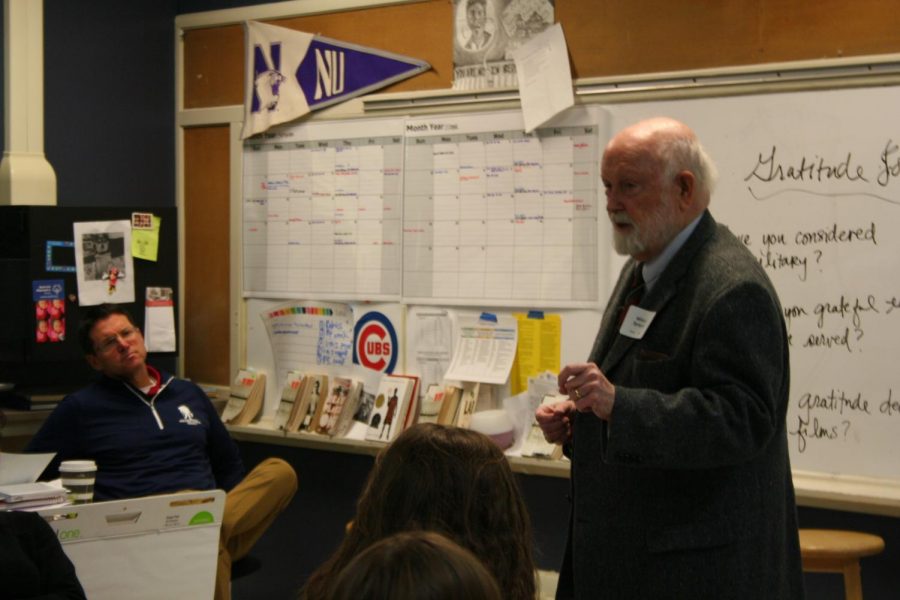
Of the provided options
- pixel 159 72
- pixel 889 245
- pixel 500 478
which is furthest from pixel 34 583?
pixel 159 72

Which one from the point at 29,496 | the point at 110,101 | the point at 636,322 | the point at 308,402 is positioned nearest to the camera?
the point at 636,322

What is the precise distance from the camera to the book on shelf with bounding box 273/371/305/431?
376cm

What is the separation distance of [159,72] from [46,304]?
3.72 feet

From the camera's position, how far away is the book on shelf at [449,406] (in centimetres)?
341

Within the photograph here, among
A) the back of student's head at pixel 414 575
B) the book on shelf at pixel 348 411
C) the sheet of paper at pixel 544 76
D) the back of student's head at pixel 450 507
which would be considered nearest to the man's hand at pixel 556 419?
the back of student's head at pixel 450 507

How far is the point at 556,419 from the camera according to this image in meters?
2.05

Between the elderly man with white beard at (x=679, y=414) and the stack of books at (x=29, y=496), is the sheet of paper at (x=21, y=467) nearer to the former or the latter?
the stack of books at (x=29, y=496)

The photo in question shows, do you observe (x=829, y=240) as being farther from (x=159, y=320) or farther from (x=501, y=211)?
(x=159, y=320)

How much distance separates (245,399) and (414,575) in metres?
3.02

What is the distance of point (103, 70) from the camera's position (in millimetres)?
4023

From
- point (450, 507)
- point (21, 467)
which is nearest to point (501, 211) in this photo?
point (21, 467)

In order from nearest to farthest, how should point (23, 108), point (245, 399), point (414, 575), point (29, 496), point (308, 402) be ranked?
1. point (414, 575)
2. point (29, 496)
3. point (23, 108)
4. point (308, 402)
5. point (245, 399)

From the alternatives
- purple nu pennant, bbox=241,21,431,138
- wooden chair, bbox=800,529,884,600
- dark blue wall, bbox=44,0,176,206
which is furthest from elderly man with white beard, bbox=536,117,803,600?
dark blue wall, bbox=44,0,176,206

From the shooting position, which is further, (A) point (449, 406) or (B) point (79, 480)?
(A) point (449, 406)
